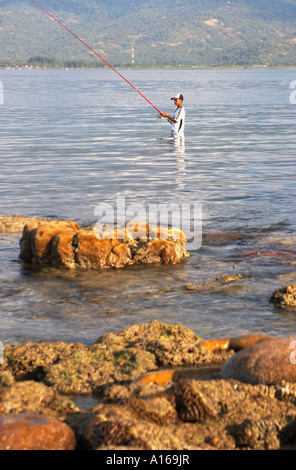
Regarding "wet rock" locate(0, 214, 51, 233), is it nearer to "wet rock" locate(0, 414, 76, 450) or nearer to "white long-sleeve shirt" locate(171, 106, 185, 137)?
"wet rock" locate(0, 414, 76, 450)

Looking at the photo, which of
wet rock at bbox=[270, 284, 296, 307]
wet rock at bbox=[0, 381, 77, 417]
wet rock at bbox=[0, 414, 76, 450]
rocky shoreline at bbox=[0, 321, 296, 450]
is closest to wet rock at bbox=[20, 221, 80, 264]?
wet rock at bbox=[270, 284, 296, 307]

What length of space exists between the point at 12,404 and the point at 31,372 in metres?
0.98

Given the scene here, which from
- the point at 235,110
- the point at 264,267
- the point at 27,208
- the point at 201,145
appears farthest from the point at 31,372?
the point at 235,110

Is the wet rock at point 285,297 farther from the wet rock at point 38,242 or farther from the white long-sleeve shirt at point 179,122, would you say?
the white long-sleeve shirt at point 179,122

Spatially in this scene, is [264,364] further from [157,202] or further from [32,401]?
[157,202]

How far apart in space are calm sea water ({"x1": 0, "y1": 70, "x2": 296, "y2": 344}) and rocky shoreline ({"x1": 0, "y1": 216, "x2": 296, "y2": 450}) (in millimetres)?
659

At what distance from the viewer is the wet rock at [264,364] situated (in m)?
4.54

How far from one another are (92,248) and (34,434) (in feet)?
17.2

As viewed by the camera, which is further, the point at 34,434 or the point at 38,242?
the point at 38,242

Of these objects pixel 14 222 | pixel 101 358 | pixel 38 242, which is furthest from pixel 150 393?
pixel 14 222

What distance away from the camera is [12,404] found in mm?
4320

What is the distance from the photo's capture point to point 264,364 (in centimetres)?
461
